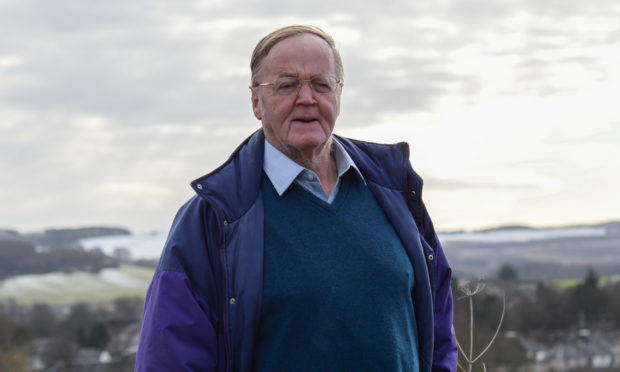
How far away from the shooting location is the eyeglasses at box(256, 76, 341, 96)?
9.84 feet

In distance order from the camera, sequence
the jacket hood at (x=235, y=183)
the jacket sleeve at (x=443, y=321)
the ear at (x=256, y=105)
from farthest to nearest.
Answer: the jacket sleeve at (x=443, y=321)
the ear at (x=256, y=105)
the jacket hood at (x=235, y=183)

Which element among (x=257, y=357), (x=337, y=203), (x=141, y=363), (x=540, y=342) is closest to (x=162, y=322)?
(x=141, y=363)

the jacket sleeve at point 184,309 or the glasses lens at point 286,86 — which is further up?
the glasses lens at point 286,86

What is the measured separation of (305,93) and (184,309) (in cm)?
92

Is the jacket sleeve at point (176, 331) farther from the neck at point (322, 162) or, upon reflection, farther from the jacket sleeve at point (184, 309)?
the neck at point (322, 162)

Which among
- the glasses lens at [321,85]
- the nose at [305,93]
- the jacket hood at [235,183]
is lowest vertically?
the jacket hood at [235,183]

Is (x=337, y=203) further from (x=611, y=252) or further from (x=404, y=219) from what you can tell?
(x=611, y=252)

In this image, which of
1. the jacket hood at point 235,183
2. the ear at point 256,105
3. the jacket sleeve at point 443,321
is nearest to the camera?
the jacket hood at point 235,183

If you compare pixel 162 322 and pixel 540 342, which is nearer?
Result: pixel 162 322

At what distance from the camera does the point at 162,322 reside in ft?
9.17

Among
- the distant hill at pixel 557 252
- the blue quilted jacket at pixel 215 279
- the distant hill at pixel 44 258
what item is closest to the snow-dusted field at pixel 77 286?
the distant hill at pixel 44 258

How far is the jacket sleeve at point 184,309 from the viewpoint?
110 inches

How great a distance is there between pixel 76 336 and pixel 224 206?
7686 cm

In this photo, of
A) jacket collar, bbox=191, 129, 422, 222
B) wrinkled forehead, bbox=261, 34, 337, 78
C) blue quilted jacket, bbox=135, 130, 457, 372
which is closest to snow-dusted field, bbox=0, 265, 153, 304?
jacket collar, bbox=191, 129, 422, 222
